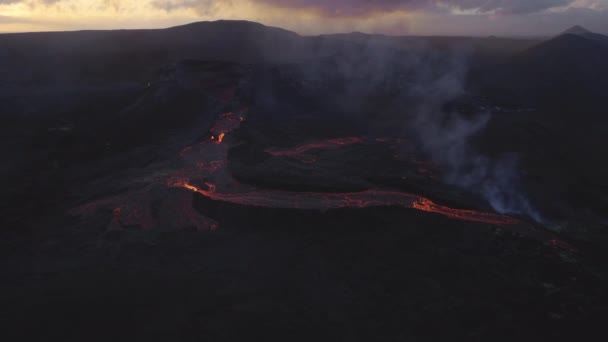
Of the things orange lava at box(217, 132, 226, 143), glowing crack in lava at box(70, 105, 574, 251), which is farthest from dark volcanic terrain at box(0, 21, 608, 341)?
orange lava at box(217, 132, 226, 143)

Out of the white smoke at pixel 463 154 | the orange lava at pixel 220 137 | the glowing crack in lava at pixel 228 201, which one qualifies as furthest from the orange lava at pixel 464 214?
the orange lava at pixel 220 137

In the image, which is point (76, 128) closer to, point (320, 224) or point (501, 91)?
point (320, 224)

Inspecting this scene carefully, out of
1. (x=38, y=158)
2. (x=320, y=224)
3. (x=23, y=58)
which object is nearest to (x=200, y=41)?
(x=23, y=58)

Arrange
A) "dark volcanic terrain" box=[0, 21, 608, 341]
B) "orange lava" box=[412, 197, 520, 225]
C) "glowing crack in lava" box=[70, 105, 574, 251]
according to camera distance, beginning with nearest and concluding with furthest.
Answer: "dark volcanic terrain" box=[0, 21, 608, 341]
"orange lava" box=[412, 197, 520, 225]
"glowing crack in lava" box=[70, 105, 574, 251]

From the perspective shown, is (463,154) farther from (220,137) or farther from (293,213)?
(220,137)

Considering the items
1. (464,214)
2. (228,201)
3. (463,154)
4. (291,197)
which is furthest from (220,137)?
(464,214)

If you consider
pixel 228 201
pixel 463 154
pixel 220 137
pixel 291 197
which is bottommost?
pixel 228 201

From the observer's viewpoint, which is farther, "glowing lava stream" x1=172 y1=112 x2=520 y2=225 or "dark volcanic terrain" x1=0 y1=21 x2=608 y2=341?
"glowing lava stream" x1=172 y1=112 x2=520 y2=225

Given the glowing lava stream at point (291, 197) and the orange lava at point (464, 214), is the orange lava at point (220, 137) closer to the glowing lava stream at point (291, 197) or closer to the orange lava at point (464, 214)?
the glowing lava stream at point (291, 197)

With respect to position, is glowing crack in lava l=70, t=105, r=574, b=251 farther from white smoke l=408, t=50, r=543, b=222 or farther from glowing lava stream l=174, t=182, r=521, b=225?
white smoke l=408, t=50, r=543, b=222
